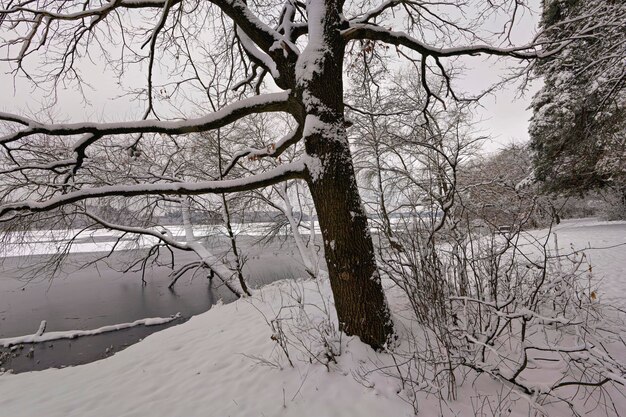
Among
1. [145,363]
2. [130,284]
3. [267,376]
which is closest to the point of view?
[267,376]

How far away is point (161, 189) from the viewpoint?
296 centimetres

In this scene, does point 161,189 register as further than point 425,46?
No

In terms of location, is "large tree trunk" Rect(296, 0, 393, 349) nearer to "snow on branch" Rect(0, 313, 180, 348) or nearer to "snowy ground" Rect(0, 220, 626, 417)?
"snowy ground" Rect(0, 220, 626, 417)

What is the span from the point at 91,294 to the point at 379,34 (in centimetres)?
1508

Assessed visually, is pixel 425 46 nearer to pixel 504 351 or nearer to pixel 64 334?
pixel 504 351

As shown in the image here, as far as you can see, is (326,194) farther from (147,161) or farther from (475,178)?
(475,178)

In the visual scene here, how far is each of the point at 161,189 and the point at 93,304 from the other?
449 inches

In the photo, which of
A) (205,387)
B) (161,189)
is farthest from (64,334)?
(161,189)

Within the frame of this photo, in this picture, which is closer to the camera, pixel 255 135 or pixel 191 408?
pixel 191 408

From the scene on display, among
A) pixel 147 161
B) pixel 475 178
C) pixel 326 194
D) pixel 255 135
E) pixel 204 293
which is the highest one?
pixel 255 135

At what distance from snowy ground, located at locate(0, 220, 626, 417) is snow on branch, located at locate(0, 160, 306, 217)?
1552 millimetres

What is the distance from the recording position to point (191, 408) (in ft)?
8.84

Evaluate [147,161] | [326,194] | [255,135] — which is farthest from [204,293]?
[326,194]

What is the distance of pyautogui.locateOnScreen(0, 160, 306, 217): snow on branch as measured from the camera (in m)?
2.96
